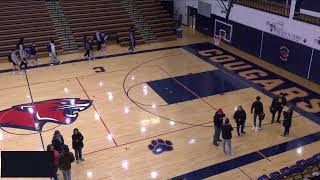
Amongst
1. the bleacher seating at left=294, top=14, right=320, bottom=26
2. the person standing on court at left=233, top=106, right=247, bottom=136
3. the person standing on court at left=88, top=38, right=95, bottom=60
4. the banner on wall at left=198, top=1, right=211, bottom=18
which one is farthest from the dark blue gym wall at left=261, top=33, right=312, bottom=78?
the person standing on court at left=88, top=38, right=95, bottom=60

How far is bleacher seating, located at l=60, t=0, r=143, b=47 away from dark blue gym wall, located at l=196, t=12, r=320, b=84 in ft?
22.0

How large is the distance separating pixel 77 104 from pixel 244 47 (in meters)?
12.2

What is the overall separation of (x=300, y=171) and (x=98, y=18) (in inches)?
749

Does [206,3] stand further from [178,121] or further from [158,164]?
[158,164]

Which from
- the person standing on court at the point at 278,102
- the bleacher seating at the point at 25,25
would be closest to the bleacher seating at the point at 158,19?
the bleacher seating at the point at 25,25

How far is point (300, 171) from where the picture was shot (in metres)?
11.1

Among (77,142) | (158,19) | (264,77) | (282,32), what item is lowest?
(264,77)

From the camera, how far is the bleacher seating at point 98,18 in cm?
2506

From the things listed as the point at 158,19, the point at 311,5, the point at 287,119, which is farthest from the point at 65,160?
the point at 158,19

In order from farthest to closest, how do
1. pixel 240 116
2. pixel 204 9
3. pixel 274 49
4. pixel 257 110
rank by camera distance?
1. pixel 204 9
2. pixel 274 49
3. pixel 257 110
4. pixel 240 116

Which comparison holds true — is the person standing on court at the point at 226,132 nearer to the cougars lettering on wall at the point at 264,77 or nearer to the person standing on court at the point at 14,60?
the cougars lettering on wall at the point at 264,77

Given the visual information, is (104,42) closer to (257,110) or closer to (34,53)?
(34,53)

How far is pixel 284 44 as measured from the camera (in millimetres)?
20312

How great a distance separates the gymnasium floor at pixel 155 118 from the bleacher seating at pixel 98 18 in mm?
2497
